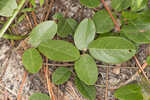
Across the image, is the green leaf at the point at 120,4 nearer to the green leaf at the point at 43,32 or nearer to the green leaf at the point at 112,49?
the green leaf at the point at 112,49

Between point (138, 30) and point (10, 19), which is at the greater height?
point (10, 19)

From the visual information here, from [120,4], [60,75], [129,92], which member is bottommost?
[129,92]

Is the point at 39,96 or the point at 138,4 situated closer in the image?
the point at 138,4

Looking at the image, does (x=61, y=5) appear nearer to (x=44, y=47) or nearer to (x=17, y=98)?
(x=44, y=47)

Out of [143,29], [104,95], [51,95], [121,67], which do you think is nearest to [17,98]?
[51,95]

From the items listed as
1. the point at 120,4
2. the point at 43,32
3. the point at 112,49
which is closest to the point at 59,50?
the point at 43,32

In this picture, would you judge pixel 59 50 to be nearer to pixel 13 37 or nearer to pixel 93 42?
pixel 93 42
